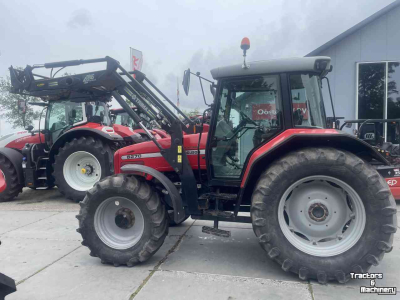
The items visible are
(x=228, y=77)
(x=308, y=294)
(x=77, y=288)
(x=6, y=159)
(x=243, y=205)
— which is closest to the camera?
(x=308, y=294)

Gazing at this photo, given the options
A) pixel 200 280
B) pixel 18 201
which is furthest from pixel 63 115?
pixel 200 280

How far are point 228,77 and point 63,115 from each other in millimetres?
5740

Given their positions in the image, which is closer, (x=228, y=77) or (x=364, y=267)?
(x=364, y=267)

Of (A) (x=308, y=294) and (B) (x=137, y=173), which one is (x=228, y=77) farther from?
(A) (x=308, y=294)

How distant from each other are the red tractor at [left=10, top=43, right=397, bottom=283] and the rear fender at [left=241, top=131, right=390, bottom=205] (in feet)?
0.04

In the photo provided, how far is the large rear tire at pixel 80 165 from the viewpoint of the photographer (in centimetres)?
726

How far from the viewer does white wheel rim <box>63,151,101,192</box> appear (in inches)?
293

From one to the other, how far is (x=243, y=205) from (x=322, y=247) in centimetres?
103

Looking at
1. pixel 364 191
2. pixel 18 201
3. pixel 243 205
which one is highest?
pixel 364 191

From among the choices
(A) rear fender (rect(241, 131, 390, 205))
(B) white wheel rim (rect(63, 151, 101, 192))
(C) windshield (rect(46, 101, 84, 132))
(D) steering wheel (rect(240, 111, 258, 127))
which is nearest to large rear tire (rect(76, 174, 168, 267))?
(A) rear fender (rect(241, 131, 390, 205))

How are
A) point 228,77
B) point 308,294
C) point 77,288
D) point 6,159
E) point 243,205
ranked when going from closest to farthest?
1. point 308,294
2. point 77,288
3. point 228,77
4. point 243,205
5. point 6,159

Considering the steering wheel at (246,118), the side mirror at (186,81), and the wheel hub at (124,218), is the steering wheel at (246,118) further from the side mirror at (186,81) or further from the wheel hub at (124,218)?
the wheel hub at (124,218)

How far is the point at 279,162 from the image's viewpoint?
3334mm

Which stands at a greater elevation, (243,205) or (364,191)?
(364,191)
